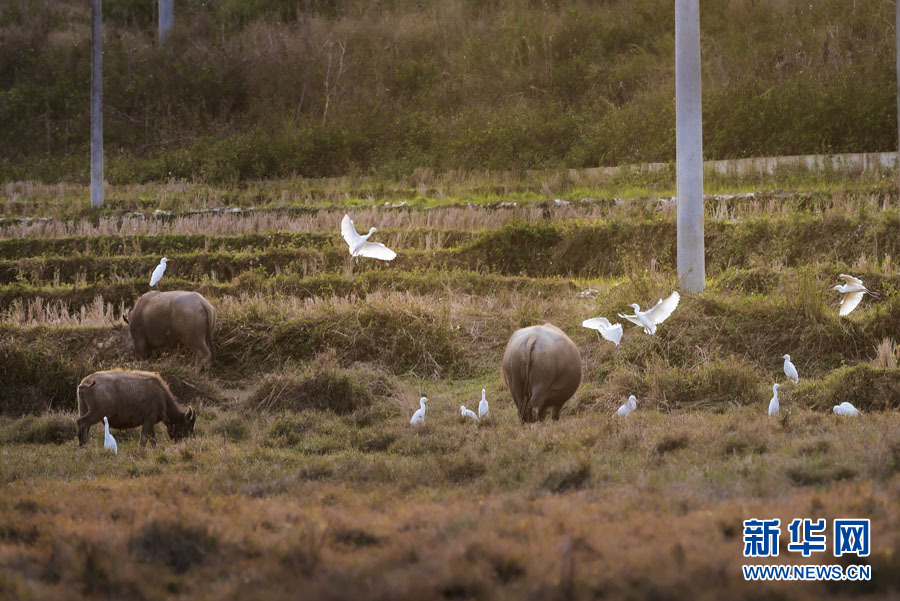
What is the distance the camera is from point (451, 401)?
1242 centimetres

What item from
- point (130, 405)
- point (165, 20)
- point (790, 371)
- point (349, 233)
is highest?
point (165, 20)

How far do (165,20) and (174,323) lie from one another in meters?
32.9

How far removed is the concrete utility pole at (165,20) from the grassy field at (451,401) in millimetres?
18102

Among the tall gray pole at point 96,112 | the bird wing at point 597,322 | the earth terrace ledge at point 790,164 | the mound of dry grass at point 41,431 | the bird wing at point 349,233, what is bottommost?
the mound of dry grass at point 41,431

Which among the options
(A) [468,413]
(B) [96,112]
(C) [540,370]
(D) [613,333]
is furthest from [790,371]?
(B) [96,112]

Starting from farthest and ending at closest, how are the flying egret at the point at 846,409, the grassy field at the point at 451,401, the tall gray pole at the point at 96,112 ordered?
the tall gray pole at the point at 96,112 < the flying egret at the point at 846,409 < the grassy field at the point at 451,401

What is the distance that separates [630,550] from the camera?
18.6ft

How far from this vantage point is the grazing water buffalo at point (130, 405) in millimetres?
10758

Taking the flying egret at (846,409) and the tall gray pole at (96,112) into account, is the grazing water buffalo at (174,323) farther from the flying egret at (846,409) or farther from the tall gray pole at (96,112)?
the tall gray pole at (96,112)

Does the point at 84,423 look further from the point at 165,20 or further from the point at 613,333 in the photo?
the point at 165,20

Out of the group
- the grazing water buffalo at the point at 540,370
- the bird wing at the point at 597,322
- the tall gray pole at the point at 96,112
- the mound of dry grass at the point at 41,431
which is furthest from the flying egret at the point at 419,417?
the tall gray pole at the point at 96,112

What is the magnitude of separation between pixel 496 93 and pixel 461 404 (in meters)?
26.1

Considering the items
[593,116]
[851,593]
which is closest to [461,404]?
[851,593]

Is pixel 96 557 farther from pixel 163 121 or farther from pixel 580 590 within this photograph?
pixel 163 121
